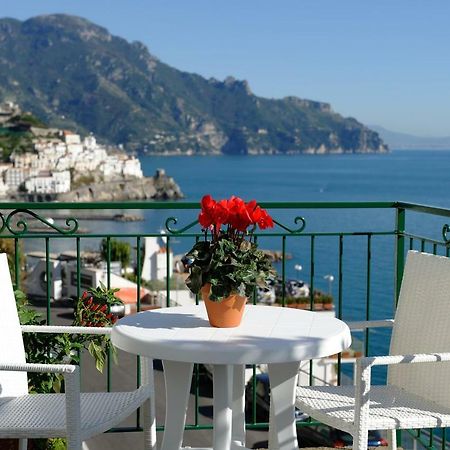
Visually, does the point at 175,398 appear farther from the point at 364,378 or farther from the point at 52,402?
the point at 364,378

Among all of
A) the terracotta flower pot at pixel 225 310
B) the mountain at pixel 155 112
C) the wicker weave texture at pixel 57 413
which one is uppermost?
the mountain at pixel 155 112

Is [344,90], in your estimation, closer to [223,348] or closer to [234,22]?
[234,22]

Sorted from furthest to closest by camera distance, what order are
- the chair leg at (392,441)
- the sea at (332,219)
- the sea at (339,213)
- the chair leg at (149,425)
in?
the sea at (339,213)
the sea at (332,219)
the chair leg at (392,441)
the chair leg at (149,425)

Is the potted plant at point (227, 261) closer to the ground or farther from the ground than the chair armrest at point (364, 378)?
farther from the ground

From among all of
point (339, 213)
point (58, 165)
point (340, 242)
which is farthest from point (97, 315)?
point (58, 165)

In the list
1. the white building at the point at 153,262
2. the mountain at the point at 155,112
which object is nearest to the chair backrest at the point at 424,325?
the white building at the point at 153,262

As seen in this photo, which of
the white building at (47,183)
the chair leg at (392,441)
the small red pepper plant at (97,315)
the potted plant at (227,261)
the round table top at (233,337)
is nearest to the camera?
the round table top at (233,337)

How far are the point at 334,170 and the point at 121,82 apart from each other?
3025 inches

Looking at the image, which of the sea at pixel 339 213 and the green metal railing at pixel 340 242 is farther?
the sea at pixel 339 213

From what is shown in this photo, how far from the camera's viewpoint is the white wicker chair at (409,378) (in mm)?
2496

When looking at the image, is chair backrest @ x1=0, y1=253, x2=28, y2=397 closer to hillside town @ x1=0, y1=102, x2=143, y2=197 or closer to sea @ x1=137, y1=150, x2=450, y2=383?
sea @ x1=137, y1=150, x2=450, y2=383

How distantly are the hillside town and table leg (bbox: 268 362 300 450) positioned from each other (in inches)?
3626

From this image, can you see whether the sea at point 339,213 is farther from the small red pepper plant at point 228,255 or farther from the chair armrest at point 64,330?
the small red pepper plant at point 228,255

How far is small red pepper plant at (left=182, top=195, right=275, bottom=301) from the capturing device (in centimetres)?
239
